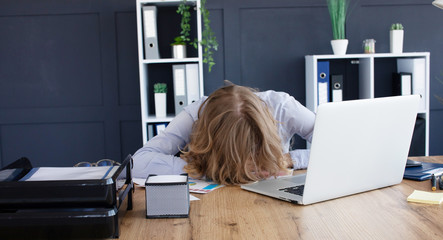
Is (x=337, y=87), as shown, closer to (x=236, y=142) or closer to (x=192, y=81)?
(x=192, y=81)

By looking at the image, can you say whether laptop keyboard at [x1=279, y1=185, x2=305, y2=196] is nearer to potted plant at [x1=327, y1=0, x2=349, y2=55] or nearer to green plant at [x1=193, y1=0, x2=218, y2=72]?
green plant at [x1=193, y1=0, x2=218, y2=72]

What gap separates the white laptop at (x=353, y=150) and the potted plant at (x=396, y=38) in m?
2.33

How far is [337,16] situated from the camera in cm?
384

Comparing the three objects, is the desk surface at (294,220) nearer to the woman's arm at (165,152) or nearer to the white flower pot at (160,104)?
the woman's arm at (165,152)

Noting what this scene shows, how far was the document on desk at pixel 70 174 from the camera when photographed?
143 centimetres

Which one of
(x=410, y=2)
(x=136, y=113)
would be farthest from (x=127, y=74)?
(x=410, y=2)

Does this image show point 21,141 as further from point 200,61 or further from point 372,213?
point 372,213

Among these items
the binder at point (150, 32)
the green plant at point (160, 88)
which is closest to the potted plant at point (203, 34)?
the binder at point (150, 32)

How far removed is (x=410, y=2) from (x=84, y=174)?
346 cm

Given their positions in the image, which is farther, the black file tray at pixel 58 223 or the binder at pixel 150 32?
the binder at pixel 150 32

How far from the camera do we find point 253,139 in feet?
5.83

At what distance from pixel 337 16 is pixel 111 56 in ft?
5.87

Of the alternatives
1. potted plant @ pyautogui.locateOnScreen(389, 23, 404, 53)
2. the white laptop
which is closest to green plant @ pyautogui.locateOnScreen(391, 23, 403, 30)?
potted plant @ pyautogui.locateOnScreen(389, 23, 404, 53)

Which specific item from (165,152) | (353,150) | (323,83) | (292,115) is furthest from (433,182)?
(323,83)
